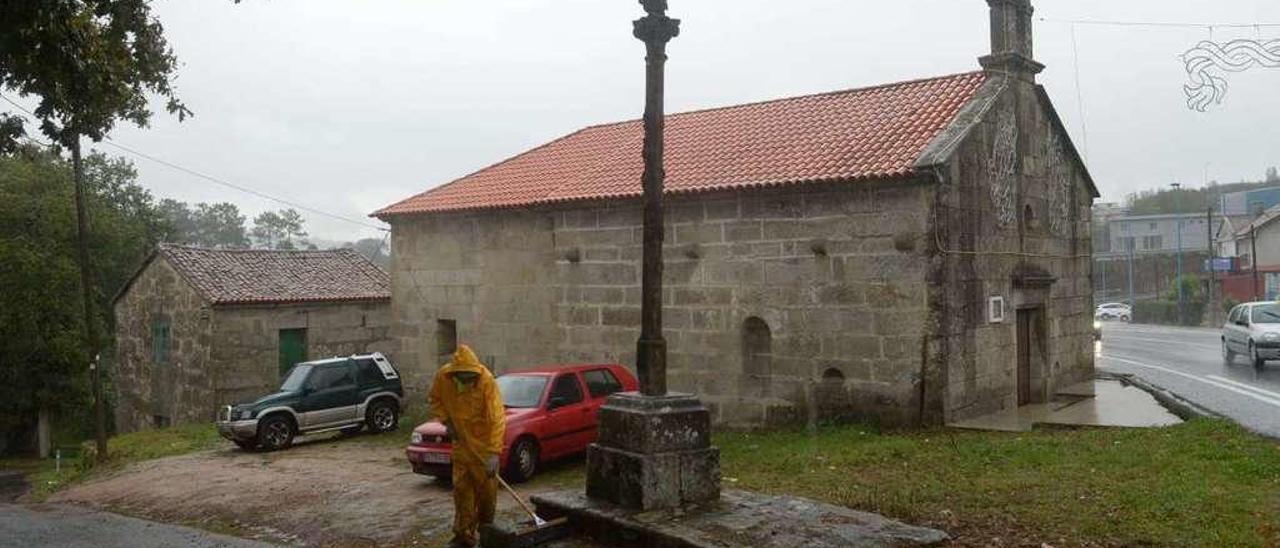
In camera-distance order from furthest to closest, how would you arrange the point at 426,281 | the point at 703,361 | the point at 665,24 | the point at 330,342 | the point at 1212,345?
the point at 1212,345 → the point at 330,342 → the point at 426,281 → the point at 703,361 → the point at 665,24

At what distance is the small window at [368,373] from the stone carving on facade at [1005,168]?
11.2 meters

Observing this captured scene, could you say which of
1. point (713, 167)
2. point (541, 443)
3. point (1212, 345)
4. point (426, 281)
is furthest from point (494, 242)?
point (1212, 345)

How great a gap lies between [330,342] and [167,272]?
15.2 feet

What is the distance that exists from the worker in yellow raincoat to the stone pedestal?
861 mm

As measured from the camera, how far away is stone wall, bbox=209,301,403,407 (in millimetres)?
22891

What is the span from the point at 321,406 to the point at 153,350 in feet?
37.5

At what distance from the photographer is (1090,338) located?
19.0 metres

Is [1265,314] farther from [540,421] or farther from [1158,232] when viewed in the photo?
[1158,232]

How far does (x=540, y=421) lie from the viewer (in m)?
12.1

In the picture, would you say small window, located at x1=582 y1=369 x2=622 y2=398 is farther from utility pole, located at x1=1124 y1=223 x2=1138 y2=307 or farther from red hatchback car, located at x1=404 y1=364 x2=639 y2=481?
utility pole, located at x1=1124 y1=223 x2=1138 y2=307

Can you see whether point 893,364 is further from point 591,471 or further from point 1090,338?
point 1090,338

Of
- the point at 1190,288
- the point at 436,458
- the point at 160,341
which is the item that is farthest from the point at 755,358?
the point at 1190,288

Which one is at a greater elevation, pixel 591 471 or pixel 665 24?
pixel 665 24

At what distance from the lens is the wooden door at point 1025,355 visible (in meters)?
16.5
